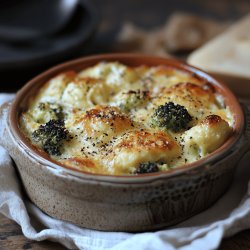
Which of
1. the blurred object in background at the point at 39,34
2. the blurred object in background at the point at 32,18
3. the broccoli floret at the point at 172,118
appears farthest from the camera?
the blurred object in background at the point at 32,18

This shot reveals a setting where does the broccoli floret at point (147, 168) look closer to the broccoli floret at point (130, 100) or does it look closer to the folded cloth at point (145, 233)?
the folded cloth at point (145, 233)

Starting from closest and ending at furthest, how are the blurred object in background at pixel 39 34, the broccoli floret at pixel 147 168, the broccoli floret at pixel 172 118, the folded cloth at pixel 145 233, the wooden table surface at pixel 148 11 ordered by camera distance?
the folded cloth at pixel 145 233, the broccoli floret at pixel 147 168, the broccoli floret at pixel 172 118, the blurred object in background at pixel 39 34, the wooden table surface at pixel 148 11

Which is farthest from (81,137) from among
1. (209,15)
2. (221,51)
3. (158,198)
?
(209,15)

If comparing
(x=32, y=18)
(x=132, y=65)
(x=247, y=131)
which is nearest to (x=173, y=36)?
(x=132, y=65)

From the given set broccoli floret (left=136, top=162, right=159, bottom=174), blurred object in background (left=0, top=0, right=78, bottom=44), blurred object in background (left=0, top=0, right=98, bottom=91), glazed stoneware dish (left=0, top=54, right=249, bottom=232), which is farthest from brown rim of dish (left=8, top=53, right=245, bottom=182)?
blurred object in background (left=0, top=0, right=78, bottom=44)

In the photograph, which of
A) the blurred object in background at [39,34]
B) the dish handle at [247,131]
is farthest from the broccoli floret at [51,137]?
the blurred object in background at [39,34]

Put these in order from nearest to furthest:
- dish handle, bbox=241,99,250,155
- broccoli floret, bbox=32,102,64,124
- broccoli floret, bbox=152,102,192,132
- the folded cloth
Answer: the folded cloth
dish handle, bbox=241,99,250,155
broccoli floret, bbox=152,102,192,132
broccoli floret, bbox=32,102,64,124

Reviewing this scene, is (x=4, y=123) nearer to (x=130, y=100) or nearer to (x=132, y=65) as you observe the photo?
(x=130, y=100)

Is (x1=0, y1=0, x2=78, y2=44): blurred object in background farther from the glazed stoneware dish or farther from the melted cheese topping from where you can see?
the glazed stoneware dish
